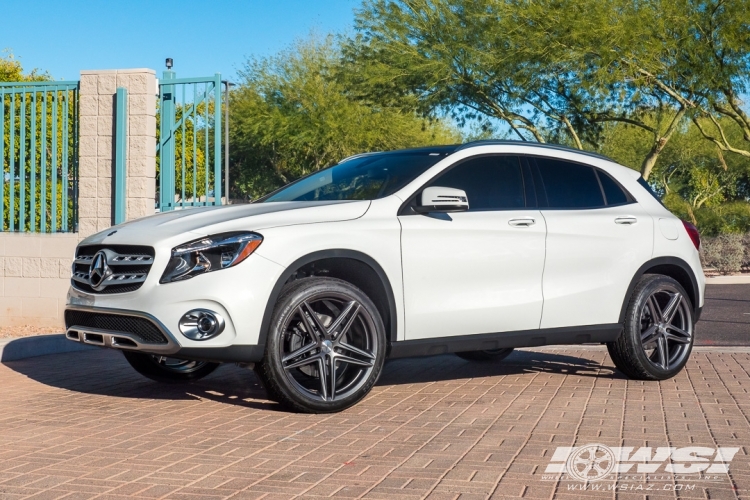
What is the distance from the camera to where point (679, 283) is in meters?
8.71

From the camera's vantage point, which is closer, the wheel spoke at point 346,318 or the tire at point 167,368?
the wheel spoke at point 346,318

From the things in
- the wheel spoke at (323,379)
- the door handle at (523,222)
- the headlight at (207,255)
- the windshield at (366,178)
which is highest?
the windshield at (366,178)

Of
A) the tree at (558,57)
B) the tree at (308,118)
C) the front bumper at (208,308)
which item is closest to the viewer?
the front bumper at (208,308)

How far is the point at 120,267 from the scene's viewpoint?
664cm

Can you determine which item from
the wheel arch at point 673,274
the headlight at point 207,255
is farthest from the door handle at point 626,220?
the headlight at point 207,255

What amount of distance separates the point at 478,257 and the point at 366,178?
3.35 feet

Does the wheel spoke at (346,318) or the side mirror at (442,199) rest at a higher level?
the side mirror at (442,199)

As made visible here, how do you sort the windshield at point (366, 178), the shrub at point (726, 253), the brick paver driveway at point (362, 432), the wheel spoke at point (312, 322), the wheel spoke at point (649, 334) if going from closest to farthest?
the brick paver driveway at point (362, 432), the wheel spoke at point (312, 322), the windshield at point (366, 178), the wheel spoke at point (649, 334), the shrub at point (726, 253)

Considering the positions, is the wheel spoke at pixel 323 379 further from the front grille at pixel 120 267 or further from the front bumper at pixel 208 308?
the front grille at pixel 120 267

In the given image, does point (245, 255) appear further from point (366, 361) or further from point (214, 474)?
point (214, 474)

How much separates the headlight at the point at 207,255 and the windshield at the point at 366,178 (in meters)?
1.22

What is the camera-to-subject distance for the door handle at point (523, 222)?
755cm

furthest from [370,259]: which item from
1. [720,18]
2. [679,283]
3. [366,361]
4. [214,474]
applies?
[720,18]

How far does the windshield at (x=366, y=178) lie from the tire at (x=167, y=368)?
143 cm
